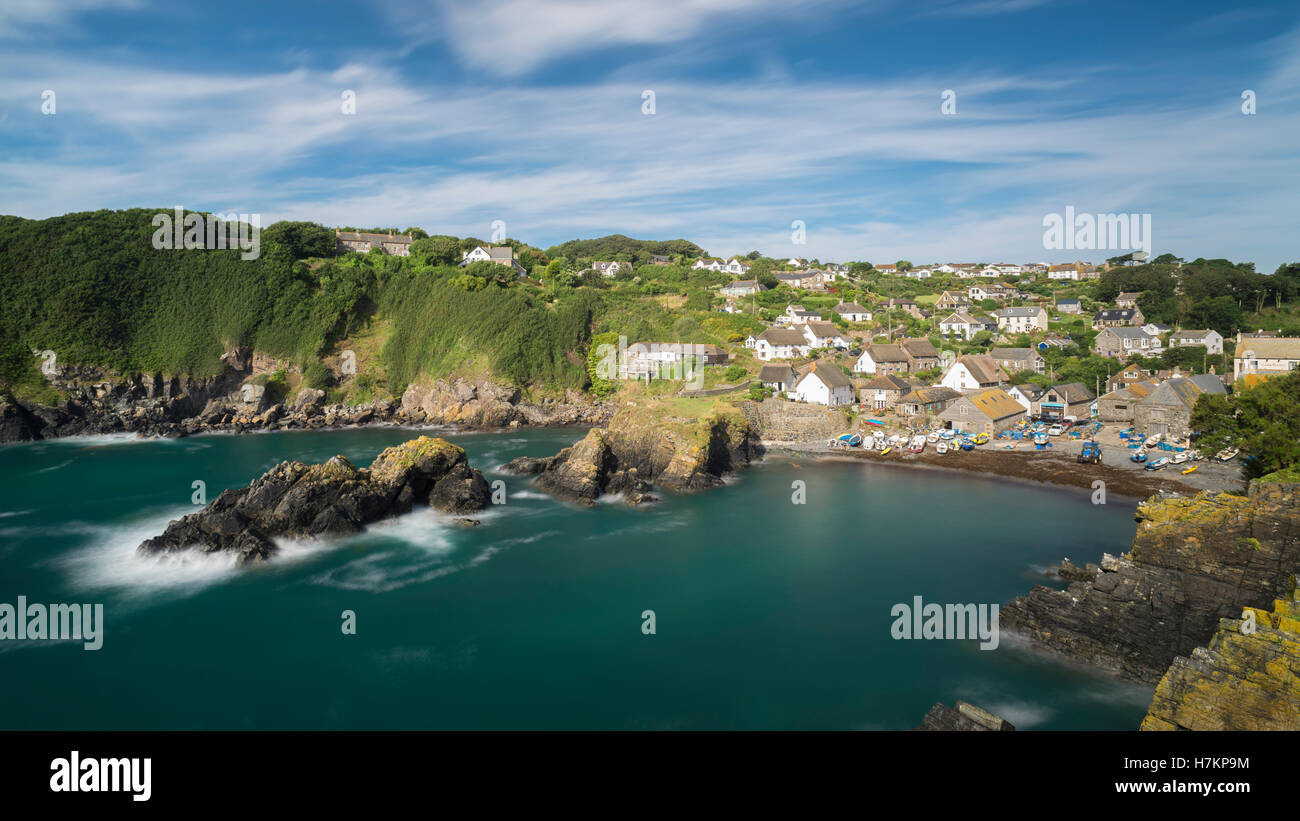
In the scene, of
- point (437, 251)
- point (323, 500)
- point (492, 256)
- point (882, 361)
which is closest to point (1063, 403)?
point (882, 361)

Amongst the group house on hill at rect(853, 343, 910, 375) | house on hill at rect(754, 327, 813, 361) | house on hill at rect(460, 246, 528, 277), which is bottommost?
house on hill at rect(853, 343, 910, 375)

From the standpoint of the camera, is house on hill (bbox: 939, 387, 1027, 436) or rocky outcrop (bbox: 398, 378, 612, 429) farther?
rocky outcrop (bbox: 398, 378, 612, 429)

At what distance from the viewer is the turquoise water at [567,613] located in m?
14.7

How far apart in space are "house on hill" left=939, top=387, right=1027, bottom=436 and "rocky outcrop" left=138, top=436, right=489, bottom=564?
Result: 28.9 m

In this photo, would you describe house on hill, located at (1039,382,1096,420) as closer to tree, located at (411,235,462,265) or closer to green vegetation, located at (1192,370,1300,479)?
green vegetation, located at (1192,370,1300,479)

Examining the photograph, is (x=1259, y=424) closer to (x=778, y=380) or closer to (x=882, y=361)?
(x=778, y=380)

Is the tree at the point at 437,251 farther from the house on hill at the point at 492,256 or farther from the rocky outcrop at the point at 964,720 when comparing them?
the rocky outcrop at the point at 964,720

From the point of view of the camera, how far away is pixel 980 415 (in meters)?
40.1

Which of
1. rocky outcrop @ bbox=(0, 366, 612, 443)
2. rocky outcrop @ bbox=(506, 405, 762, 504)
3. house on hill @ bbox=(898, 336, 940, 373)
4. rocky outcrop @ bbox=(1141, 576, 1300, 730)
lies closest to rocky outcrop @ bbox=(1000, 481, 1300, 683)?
rocky outcrop @ bbox=(1141, 576, 1300, 730)

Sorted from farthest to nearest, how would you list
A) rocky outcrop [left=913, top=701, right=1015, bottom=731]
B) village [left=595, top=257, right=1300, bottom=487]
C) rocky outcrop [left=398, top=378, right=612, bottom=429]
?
rocky outcrop [left=398, top=378, right=612, bottom=429], village [left=595, top=257, right=1300, bottom=487], rocky outcrop [left=913, top=701, right=1015, bottom=731]

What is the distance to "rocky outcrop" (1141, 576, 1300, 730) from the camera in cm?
998

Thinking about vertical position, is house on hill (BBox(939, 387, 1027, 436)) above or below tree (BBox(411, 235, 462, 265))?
below

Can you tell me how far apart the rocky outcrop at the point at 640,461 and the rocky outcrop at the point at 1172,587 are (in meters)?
16.8

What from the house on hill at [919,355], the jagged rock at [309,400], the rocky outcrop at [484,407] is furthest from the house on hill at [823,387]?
the jagged rock at [309,400]
